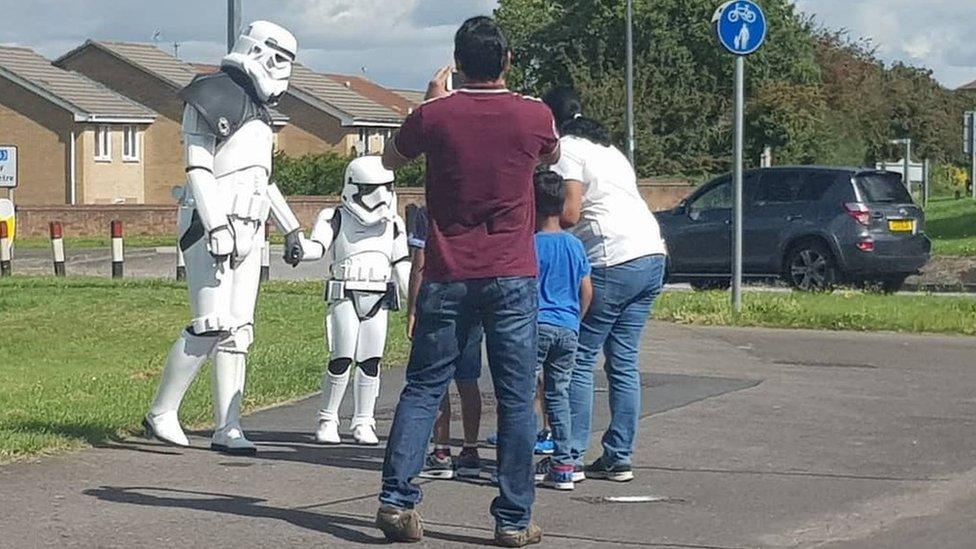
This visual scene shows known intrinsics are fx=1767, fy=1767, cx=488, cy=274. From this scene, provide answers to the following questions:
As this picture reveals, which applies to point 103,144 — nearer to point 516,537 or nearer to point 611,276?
point 611,276

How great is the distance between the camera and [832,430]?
9820mm

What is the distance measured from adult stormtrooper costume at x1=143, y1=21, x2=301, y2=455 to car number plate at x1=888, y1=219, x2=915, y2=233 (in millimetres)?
13834

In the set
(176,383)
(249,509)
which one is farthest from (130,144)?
(249,509)

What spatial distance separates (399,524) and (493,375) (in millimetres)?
671

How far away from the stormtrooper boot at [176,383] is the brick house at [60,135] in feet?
174

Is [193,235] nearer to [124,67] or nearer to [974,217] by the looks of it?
[974,217]

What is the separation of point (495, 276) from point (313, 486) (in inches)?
75.1

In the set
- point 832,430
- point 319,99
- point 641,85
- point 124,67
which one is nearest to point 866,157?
point 641,85

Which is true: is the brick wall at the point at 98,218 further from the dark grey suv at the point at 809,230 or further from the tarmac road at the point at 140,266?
the dark grey suv at the point at 809,230

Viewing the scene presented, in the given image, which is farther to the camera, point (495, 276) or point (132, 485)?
point (132, 485)

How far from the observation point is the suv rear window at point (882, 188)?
21734 mm

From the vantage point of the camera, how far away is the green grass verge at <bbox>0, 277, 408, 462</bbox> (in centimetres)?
976

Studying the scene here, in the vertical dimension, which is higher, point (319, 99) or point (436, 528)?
point (319, 99)

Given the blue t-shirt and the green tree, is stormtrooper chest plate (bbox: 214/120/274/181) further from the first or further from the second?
the green tree
